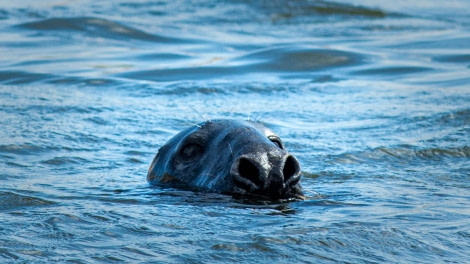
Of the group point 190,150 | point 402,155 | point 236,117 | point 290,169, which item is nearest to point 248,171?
point 290,169

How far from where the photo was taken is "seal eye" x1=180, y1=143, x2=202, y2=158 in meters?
6.65

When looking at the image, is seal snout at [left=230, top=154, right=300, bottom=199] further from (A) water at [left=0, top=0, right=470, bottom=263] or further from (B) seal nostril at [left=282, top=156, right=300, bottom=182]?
(A) water at [left=0, top=0, right=470, bottom=263]

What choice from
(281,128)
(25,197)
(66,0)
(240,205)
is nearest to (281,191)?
(240,205)

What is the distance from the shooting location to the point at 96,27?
1719cm

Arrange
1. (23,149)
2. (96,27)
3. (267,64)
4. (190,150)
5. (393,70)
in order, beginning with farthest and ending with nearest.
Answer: (96,27), (267,64), (393,70), (23,149), (190,150)

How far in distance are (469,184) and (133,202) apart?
2681 millimetres

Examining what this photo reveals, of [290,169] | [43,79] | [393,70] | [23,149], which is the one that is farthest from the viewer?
[393,70]

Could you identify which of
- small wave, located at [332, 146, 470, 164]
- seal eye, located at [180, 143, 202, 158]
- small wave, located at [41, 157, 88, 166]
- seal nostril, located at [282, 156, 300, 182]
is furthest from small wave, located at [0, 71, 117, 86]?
seal nostril, located at [282, 156, 300, 182]

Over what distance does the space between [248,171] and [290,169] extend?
26 cm

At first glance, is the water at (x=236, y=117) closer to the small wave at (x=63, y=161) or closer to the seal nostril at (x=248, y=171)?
the small wave at (x=63, y=161)

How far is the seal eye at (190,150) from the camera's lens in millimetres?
6652

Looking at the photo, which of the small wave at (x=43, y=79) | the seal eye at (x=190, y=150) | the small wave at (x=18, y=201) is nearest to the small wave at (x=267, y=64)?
the small wave at (x=43, y=79)

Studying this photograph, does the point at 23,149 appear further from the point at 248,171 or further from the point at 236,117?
the point at 248,171

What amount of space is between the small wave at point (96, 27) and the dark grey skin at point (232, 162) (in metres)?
9.79
